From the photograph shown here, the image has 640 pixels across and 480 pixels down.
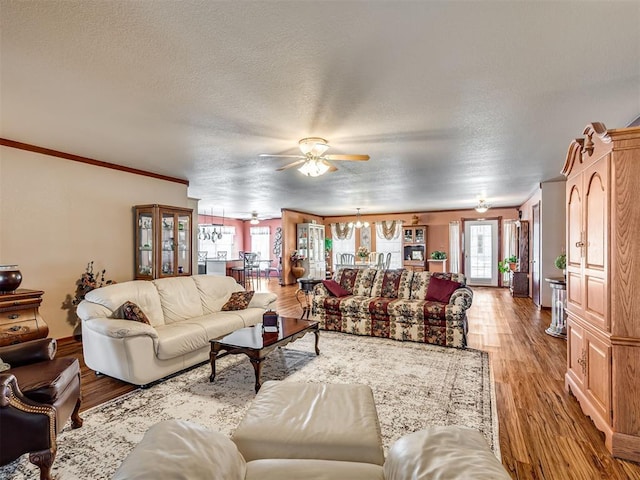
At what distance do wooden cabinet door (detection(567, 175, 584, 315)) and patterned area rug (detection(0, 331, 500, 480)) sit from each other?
1073 millimetres

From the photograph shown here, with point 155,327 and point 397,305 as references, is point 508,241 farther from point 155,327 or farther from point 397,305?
point 155,327

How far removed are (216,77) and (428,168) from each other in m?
3.68

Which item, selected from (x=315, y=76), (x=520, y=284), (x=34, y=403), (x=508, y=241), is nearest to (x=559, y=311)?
(x=520, y=284)

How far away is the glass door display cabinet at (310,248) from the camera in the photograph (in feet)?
36.4

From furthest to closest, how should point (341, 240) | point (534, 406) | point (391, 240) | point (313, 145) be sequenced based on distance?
point (341, 240) → point (391, 240) → point (313, 145) → point (534, 406)

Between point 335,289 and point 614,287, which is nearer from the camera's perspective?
point 614,287

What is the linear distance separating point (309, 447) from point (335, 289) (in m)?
3.92

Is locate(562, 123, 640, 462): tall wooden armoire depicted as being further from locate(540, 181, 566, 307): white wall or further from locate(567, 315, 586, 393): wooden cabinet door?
locate(540, 181, 566, 307): white wall

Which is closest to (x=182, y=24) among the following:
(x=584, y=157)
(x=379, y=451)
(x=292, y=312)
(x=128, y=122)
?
(x=128, y=122)

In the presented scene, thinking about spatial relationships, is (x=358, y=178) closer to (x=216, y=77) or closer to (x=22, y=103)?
(x=216, y=77)

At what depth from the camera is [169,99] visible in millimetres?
2752

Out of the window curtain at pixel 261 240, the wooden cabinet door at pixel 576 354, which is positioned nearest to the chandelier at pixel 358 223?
the window curtain at pixel 261 240

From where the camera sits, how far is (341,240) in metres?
12.8

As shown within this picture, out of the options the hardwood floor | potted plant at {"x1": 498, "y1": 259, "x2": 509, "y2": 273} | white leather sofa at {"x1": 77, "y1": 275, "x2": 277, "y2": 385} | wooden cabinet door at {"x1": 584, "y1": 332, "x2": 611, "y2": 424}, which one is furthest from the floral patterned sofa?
potted plant at {"x1": 498, "y1": 259, "x2": 509, "y2": 273}
